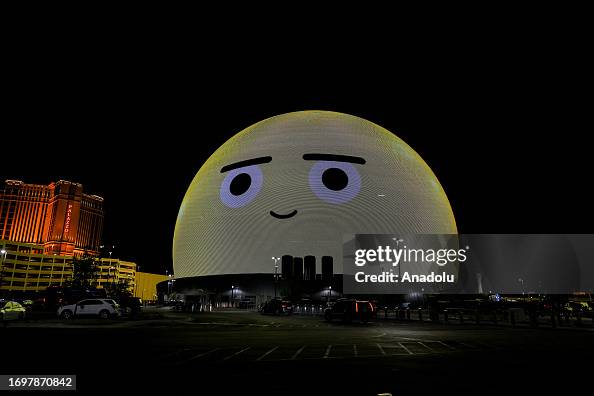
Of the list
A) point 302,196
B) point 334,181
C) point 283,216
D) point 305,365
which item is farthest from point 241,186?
point 305,365

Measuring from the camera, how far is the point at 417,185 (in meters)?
80.0

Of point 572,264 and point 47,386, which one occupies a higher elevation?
point 572,264

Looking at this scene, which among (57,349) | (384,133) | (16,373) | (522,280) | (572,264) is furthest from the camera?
(522,280)

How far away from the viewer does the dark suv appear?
32344 millimetres

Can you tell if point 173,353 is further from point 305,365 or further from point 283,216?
point 283,216

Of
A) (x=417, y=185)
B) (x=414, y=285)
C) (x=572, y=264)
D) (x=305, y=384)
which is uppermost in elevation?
(x=417, y=185)

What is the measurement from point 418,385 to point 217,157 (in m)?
78.7

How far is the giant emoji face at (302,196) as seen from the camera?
231 ft

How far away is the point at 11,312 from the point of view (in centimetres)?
3020

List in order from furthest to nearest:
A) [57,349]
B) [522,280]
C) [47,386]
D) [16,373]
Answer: [522,280] → [57,349] → [16,373] → [47,386]

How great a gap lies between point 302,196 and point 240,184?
38.6 ft

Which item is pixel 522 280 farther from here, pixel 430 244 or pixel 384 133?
pixel 384 133

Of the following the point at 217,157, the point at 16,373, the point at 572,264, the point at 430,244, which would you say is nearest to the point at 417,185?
the point at 430,244

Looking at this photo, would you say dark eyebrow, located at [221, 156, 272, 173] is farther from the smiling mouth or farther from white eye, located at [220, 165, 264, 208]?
the smiling mouth
